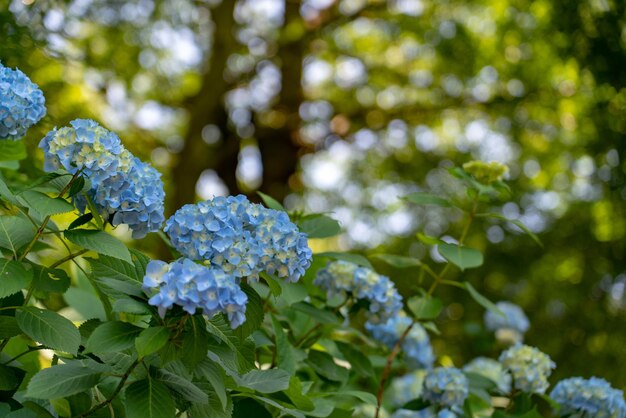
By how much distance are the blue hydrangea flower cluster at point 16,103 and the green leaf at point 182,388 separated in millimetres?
449

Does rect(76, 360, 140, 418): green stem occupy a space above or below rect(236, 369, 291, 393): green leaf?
above

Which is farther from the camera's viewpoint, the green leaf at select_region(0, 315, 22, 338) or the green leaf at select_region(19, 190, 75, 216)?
the green leaf at select_region(0, 315, 22, 338)

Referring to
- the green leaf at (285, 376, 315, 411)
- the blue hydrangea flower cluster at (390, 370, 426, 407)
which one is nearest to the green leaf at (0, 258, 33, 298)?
the green leaf at (285, 376, 315, 411)

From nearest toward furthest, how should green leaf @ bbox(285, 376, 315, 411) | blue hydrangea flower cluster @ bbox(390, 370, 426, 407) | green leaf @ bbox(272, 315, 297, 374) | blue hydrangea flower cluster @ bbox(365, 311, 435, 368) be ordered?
1. green leaf @ bbox(285, 376, 315, 411)
2. green leaf @ bbox(272, 315, 297, 374)
3. blue hydrangea flower cluster @ bbox(365, 311, 435, 368)
4. blue hydrangea flower cluster @ bbox(390, 370, 426, 407)

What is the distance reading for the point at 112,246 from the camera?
106 cm

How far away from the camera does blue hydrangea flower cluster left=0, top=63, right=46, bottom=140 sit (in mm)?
1229

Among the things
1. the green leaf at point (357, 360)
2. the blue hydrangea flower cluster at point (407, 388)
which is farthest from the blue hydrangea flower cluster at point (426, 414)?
the blue hydrangea flower cluster at point (407, 388)

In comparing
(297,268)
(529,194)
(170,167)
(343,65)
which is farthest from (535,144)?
(297,268)

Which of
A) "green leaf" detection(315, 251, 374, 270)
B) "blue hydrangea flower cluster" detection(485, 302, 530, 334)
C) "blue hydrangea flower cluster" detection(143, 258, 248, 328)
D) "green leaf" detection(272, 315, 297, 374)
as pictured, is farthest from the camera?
"blue hydrangea flower cluster" detection(485, 302, 530, 334)

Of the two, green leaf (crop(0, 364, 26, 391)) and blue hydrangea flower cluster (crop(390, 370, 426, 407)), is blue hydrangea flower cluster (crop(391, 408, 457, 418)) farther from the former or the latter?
green leaf (crop(0, 364, 26, 391))

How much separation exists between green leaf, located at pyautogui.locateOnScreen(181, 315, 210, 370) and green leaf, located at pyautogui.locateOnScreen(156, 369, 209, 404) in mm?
80

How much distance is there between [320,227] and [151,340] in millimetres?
694

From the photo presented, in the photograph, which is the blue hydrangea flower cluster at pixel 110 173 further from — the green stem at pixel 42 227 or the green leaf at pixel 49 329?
the green leaf at pixel 49 329

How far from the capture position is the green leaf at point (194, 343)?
100cm
